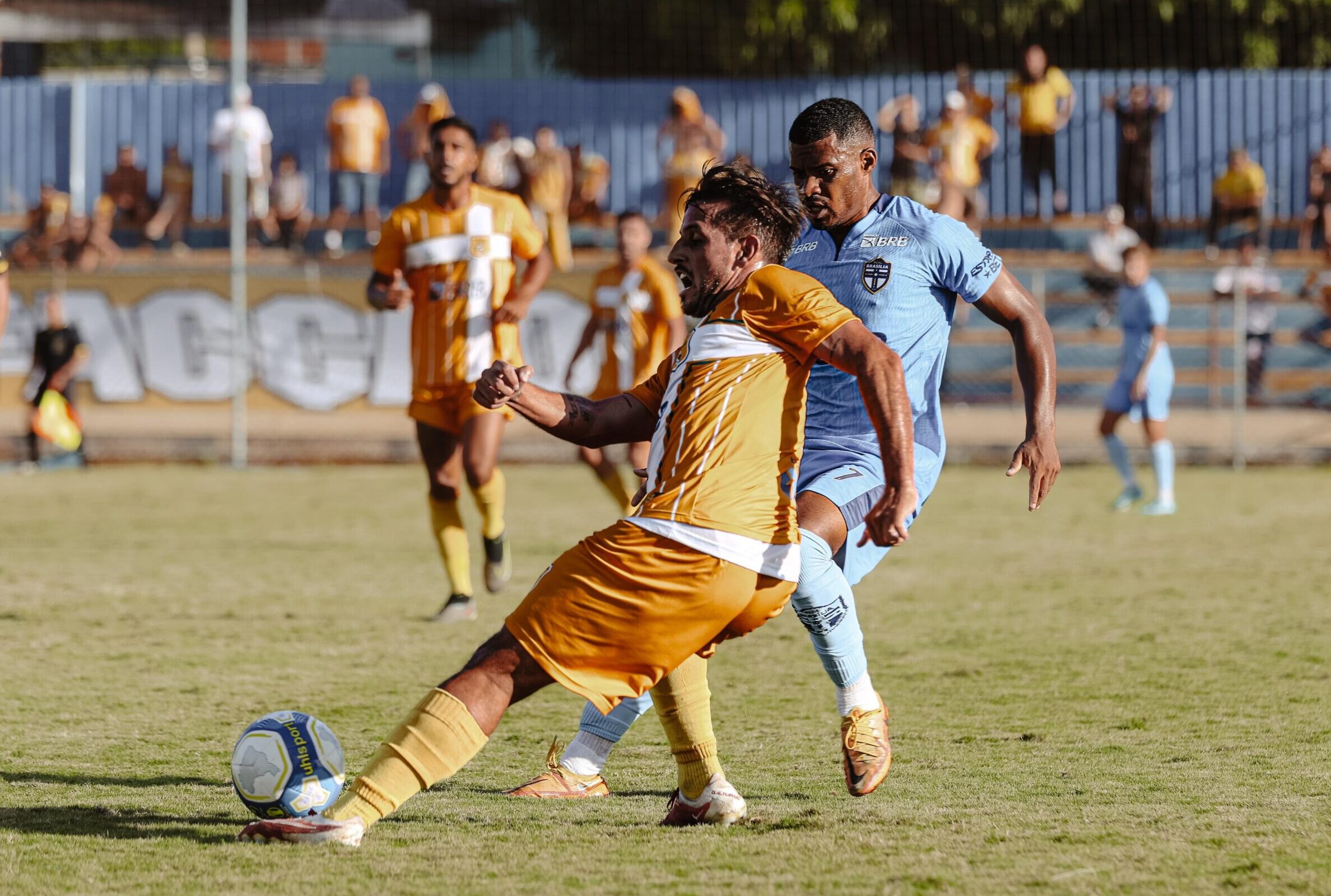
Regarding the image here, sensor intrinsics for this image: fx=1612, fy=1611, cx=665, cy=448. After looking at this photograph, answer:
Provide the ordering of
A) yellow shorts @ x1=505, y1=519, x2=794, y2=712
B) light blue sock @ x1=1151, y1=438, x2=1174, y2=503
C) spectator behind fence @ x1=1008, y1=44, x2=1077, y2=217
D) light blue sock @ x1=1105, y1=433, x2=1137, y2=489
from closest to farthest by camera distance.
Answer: yellow shorts @ x1=505, y1=519, x2=794, y2=712 < light blue sock @ x1=1151, y1=438, x2=1174, y2=503 < light blue sock @ x1=1105, y1=433, x2=1137, y2=489 < spectator behind fence @ x1=1008, y1=44, x2=1077, y2=217

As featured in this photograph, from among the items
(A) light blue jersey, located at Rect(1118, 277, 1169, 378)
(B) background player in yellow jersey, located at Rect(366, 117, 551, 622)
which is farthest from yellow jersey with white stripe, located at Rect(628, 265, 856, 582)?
(A) light blue jersey, located at Rect(1118, 277, 1169, 378)

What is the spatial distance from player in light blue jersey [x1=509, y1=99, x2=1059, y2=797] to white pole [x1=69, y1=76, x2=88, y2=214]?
71.6 ft

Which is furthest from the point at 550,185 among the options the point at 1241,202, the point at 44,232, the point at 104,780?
the point at 104,780

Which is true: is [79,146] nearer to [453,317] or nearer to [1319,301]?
[1319,301]

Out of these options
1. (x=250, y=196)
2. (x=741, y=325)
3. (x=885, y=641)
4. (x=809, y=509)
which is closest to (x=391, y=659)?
(x=885, y=641)

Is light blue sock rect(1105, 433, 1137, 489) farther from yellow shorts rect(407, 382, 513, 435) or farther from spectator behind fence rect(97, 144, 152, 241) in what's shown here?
spectator behind fence rect(97, 144, 152, 241)

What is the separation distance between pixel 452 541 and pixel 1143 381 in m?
7.02

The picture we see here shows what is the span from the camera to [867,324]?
4.85 m

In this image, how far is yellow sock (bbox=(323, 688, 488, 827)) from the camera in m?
3.80

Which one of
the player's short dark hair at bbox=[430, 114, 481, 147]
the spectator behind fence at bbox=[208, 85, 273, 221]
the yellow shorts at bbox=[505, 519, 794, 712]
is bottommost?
the yellow shorts at bbox=[505, 519, 794, 712]

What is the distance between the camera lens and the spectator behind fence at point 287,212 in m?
23.0

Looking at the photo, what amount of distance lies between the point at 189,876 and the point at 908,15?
24.1 meters

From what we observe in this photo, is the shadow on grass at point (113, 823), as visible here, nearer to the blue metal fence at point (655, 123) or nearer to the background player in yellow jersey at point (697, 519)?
the background player in yellow jersey at point (697, 519)

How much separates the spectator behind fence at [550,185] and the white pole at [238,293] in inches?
187
